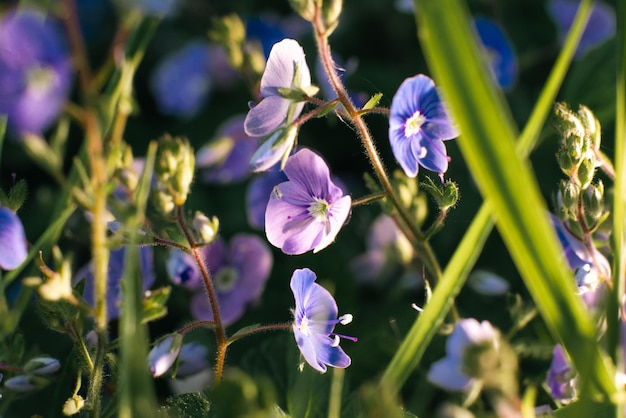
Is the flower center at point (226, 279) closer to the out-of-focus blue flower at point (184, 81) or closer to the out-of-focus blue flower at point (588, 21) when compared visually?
the out-of-focus blue flower at point (184, 81)

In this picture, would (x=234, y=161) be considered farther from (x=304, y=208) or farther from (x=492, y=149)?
(x=492, y=149)

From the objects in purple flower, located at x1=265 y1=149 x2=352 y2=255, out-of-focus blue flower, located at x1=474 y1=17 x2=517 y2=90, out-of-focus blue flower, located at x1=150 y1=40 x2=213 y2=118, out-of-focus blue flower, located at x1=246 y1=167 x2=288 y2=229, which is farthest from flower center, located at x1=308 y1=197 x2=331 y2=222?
out-of-focus blue flower, located at x1=150 y1=40 x2=213 y2=118

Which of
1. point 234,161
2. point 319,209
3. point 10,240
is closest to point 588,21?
point 234,161

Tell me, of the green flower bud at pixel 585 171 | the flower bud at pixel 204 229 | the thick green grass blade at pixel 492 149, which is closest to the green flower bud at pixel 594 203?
the green flower bud at pixel 585 171

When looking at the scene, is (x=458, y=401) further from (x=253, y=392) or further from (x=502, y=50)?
(x=502, y=50)

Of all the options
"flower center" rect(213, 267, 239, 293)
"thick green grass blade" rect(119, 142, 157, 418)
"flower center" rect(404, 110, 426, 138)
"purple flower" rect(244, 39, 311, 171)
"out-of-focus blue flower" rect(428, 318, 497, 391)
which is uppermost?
"purple flower" rect(244, 39, 311, 171)

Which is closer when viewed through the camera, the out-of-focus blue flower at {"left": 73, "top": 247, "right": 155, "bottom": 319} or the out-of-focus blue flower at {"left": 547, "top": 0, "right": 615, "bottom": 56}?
the out-of-focus blue flower at {"left": 73, "top": 247, "right": 155, "bottom": 319}

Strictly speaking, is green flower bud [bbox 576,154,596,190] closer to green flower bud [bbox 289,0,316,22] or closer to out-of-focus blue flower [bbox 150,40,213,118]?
green flower bud [bbox 289,0,316,22]
